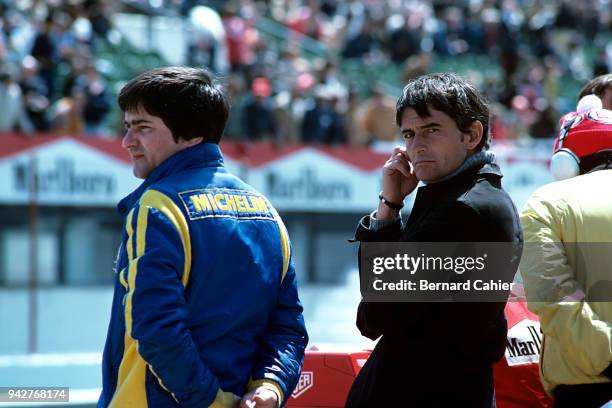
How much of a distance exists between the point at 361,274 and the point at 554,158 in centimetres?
81

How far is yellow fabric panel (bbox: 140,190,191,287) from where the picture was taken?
2699 mm

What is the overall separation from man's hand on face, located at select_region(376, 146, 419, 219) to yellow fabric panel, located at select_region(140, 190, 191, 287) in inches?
21.2

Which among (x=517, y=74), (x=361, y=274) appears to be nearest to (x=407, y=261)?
(x=361, y=274)

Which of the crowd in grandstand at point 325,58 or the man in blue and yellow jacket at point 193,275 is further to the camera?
the crowd in grandstand at point 325,58

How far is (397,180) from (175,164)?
61 centimetres

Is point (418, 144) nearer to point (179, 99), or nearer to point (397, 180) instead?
point (397, 180)

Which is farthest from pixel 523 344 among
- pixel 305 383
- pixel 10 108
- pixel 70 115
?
pixel 70 115

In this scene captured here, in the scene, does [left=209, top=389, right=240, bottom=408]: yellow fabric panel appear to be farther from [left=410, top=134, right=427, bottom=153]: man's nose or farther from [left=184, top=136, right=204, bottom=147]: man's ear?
[left=410, top=134, right=427, bottom=153]: man's nose

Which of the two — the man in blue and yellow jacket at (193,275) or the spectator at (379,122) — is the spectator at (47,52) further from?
the man in blue and yellow jacket at (193,275)

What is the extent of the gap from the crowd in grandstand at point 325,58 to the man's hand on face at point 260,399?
608 centimetres

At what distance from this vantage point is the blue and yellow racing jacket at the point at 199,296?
2.64 meters

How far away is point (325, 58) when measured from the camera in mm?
17641

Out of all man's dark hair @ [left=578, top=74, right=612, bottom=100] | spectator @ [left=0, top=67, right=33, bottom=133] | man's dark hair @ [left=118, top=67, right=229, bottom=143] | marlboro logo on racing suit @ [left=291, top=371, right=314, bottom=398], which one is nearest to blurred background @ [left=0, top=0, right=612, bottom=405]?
spectator @ [left=0, top=67, right=33, bottom=133]

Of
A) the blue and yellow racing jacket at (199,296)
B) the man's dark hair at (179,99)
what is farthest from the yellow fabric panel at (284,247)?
the man's dark hair at (179,99)
